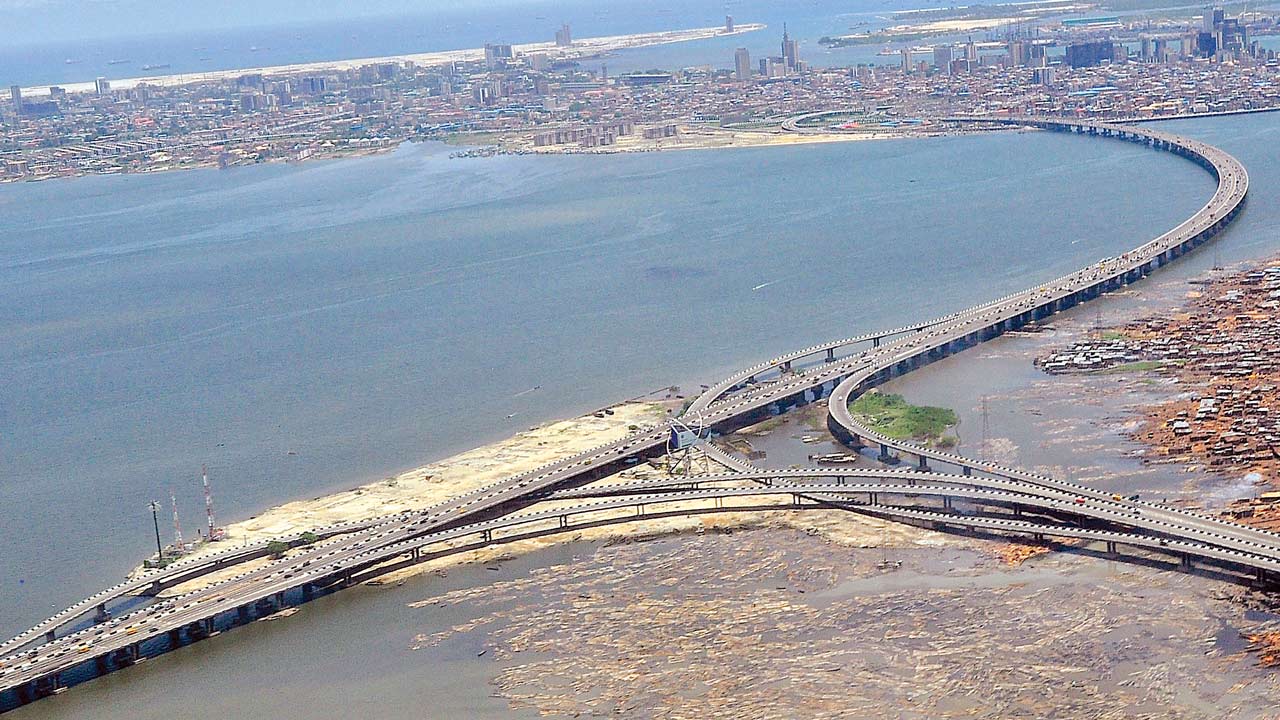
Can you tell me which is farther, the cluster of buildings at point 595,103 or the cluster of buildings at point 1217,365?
the cluster of buildings at point 595,103

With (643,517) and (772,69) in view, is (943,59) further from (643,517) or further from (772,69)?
(643,517)

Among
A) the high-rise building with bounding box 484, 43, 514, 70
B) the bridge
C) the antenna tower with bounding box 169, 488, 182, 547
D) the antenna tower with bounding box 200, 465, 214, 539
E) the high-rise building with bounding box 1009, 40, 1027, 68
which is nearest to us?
the bridge

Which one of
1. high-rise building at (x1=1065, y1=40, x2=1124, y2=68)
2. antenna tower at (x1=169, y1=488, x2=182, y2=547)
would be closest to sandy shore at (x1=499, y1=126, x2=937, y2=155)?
high-rise building at (x1=1065, y1=40, x2=1124, y2=68)

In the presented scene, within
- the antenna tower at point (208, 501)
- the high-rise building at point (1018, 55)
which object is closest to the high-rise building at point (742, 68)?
the high-rise building at point (1018, 55)

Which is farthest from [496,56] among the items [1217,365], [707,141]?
[1217,365]

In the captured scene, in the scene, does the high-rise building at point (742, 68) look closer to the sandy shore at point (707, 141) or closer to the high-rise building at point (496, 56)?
the sandy shore at point (707, 141)

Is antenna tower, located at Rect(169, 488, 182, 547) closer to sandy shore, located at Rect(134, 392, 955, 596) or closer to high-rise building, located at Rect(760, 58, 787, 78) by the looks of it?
sandy shore, located at Rect(134, 392, 955, 596)

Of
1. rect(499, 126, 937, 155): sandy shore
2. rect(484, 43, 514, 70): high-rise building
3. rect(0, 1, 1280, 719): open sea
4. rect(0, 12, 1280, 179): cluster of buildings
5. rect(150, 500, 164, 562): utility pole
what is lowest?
rect(150, 500, 164, 562): utility pole
